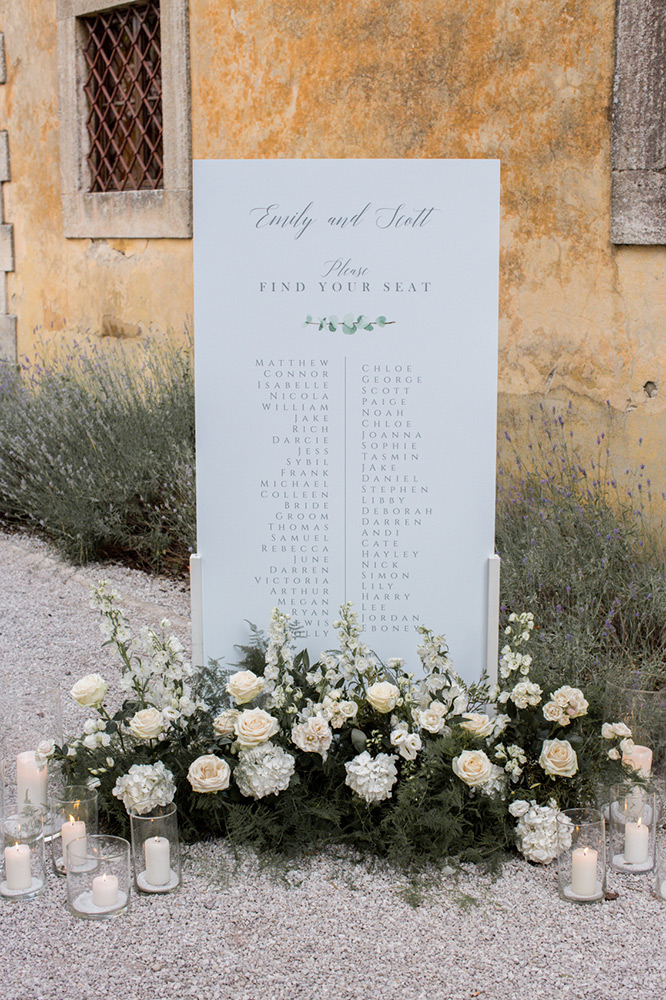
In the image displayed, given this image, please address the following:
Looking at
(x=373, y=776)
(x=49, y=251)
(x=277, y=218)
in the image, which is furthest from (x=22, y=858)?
(x=49, y=251)

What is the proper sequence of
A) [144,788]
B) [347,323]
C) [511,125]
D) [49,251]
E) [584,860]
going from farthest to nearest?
[49,251], [511,125], [347,323], [144,788], [584,860]

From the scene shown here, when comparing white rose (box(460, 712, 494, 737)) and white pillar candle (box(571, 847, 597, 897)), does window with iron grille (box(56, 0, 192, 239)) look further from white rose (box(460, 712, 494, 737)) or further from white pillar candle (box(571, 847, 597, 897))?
white pillar candle (box(571, 847, 597, 897))

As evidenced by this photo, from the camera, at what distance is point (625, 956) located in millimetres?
2252

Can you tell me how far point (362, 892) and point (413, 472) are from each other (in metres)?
1.11

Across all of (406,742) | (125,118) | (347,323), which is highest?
(125,118)

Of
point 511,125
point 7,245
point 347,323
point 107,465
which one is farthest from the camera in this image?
point 7,245

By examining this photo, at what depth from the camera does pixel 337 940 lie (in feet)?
7.61

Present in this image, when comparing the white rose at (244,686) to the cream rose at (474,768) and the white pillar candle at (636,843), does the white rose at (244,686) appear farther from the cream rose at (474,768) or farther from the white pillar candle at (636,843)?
the white pillar candle at (636,843)

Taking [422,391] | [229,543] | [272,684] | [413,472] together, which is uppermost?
[422,391]

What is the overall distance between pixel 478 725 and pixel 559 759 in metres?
0.22

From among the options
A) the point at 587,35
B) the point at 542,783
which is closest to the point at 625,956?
the point at 542,783

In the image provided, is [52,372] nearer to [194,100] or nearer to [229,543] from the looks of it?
[194,100]

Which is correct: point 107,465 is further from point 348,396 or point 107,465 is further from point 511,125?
point 348,396

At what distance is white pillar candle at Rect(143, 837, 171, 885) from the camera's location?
2477 millimetres
